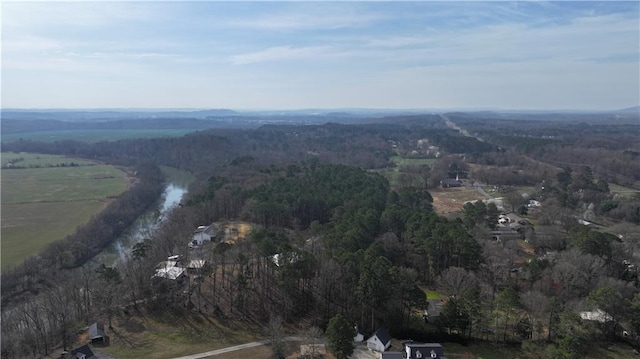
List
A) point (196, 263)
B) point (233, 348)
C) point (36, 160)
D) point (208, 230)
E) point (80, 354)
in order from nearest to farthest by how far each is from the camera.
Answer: point (80, 354)
point (233, 348)
point (196, 263)
point (208, 230)
point (36, 160)

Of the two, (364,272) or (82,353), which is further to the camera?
(364,272)

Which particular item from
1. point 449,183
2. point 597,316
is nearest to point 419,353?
point 597,316

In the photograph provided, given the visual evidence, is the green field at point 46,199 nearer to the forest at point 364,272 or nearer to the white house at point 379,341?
the forest at point 364,272

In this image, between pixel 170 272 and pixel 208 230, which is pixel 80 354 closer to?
pixel 170 272

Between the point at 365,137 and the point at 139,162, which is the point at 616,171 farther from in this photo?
the point at 139,162

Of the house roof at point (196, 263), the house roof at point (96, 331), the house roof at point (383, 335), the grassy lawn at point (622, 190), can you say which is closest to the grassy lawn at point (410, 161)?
the grassy lawn at point (622, 190)

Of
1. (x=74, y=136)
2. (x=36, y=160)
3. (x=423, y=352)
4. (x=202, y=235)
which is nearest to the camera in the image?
(x=423, y=352)

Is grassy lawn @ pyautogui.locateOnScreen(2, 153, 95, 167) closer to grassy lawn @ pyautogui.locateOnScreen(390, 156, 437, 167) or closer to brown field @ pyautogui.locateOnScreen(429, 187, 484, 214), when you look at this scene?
grassy lawn @ pyautogui.locateOnScreen(390, 156, 437, 167)

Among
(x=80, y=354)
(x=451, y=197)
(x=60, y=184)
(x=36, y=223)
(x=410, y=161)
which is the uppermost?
(x=60, y=184)
